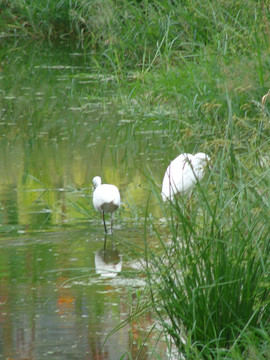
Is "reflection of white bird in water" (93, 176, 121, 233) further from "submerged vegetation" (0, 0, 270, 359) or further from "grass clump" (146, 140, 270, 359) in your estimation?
"grass clump" (146, 140, 270, 359)

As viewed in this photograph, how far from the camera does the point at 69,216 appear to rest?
19.5ft

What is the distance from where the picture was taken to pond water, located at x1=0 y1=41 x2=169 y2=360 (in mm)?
3836

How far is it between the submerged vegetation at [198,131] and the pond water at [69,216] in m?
0.09

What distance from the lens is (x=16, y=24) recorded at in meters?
15.8

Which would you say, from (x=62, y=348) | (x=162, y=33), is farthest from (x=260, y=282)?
(x=162, y=33)

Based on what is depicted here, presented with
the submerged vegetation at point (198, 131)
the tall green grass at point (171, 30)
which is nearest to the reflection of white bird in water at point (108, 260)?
the submerged vegetation at point (198, 131)

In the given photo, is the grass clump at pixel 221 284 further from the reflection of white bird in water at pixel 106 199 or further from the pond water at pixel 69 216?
the reflection of white bird in water at pixel 106 199

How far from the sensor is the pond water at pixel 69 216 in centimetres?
384

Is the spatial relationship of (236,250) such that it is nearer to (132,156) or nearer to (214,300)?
(214,300)

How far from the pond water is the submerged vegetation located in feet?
0.30

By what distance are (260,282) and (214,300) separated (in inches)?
7.4

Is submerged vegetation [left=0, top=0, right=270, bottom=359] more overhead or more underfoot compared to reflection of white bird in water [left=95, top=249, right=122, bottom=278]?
more overhead

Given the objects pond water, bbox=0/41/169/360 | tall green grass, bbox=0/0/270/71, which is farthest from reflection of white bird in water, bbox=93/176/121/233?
tall green grass, bbox=0/0/270/71

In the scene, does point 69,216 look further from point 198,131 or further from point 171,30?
point 171,30
